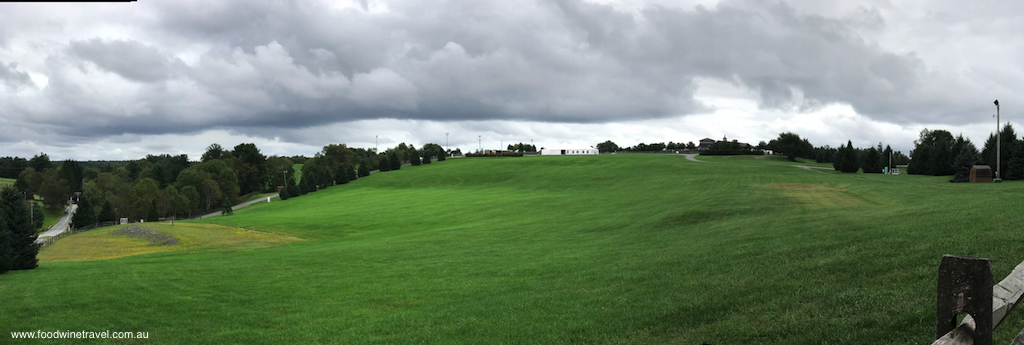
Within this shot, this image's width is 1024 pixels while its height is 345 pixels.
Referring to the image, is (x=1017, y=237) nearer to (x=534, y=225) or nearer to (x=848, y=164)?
(x=534, y=225)

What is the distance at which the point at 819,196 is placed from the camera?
38.8 metres

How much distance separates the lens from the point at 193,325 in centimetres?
1212

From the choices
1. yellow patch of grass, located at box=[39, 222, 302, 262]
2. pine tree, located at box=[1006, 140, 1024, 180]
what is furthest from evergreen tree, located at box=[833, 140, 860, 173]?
yellow patch of grass, located at box=[39, 222, 302, 262]

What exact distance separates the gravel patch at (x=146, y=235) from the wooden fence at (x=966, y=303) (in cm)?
4803

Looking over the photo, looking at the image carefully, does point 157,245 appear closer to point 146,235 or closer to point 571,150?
point 146,235

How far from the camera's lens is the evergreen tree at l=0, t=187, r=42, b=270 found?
68.8 feet

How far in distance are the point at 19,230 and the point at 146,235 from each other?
26.9 m

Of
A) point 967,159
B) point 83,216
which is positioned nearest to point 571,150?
point 967,159

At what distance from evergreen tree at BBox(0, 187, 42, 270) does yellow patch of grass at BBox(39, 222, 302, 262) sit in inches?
546

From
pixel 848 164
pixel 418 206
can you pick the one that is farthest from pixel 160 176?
pixel 848 164

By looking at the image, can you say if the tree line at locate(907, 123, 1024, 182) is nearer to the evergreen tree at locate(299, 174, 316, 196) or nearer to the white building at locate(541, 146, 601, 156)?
the evergreen tree at locate(299, 174, 316, 196)

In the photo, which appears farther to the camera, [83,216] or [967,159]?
[83,216]

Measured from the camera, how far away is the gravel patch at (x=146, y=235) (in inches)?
1680

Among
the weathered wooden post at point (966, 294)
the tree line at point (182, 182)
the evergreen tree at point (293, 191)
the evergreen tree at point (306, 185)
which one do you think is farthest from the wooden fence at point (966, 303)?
the evergreen tree at point (306, 185)
